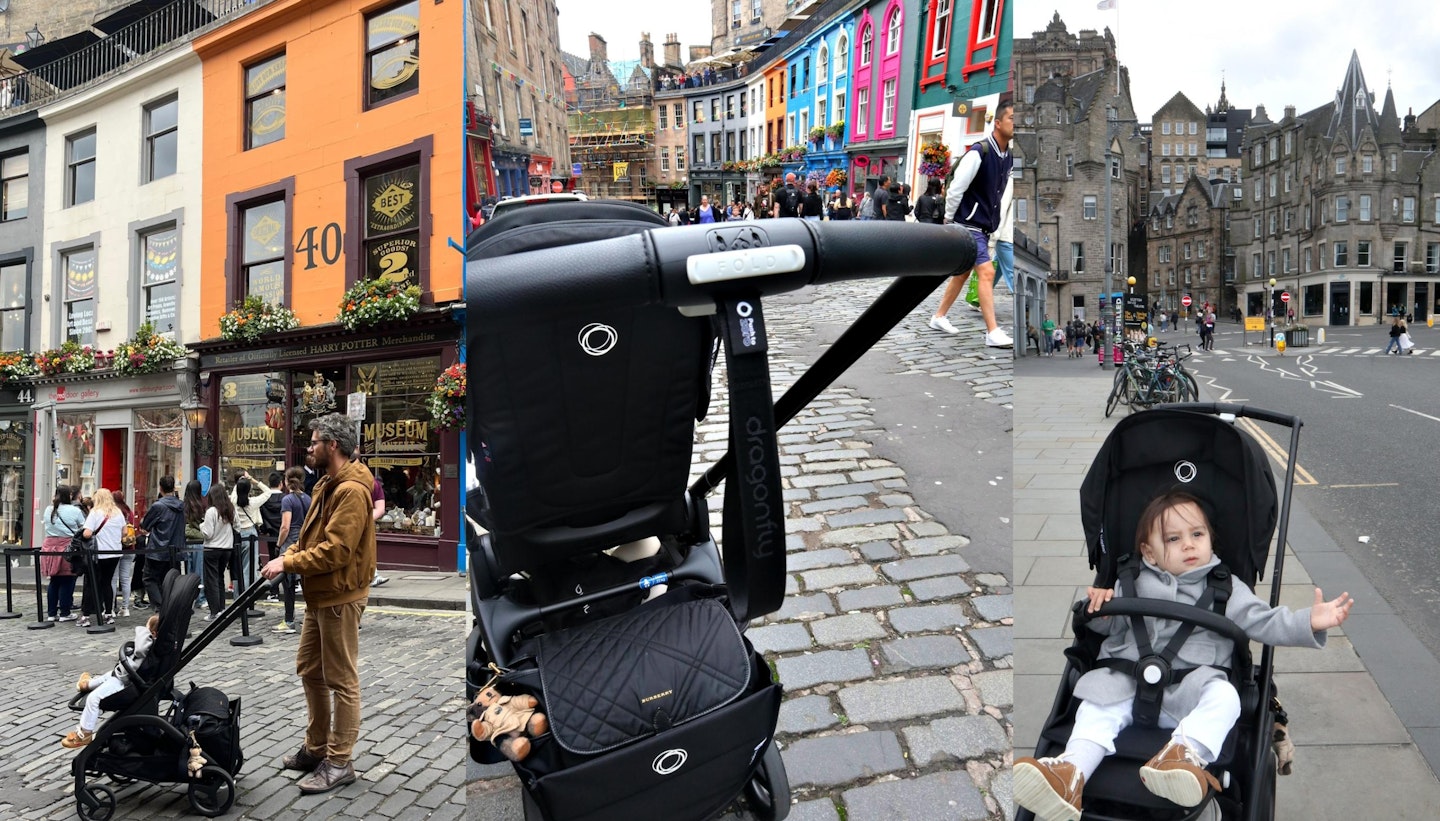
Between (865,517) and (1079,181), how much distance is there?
116cm

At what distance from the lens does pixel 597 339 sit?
0.97 meters

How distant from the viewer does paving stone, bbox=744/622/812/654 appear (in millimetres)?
1218

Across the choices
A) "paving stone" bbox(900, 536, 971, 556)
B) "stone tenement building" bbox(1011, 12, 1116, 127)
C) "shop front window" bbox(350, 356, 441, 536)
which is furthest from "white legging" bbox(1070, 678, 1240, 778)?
"shop front window" bbox(350, 356, 441, 536)

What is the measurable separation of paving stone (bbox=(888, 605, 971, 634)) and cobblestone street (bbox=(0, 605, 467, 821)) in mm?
670

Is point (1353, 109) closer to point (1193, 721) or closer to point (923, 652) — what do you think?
point (1193, 721)

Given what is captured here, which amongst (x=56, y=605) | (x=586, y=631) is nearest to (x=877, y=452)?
(x=586, y=631)

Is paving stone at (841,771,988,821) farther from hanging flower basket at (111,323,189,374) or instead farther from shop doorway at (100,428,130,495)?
shop doorway at (100,428,130,495)

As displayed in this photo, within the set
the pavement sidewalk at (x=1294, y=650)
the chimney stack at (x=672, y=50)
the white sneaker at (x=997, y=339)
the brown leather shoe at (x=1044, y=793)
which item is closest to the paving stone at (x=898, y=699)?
the brown leather shoe at (x=1044, y=793)

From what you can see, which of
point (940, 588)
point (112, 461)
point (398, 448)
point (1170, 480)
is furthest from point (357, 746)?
point (1170, 480)

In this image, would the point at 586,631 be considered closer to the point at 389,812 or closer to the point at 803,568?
the point at 803,568

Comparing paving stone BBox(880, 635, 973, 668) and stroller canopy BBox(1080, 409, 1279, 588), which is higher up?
stroller canopy BBox(1080, 409, 1279, 588)

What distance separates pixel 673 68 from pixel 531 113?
22 centimetres

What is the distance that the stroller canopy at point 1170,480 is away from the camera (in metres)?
2.19

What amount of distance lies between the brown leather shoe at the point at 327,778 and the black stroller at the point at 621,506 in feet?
1.62
